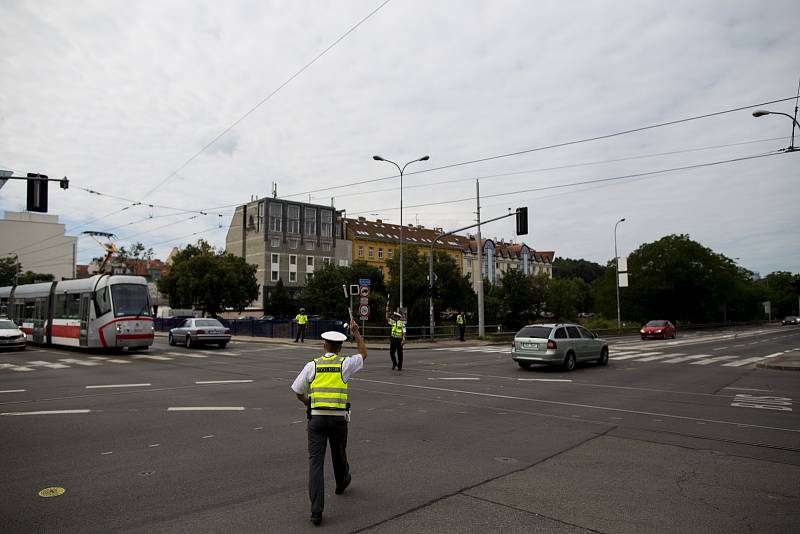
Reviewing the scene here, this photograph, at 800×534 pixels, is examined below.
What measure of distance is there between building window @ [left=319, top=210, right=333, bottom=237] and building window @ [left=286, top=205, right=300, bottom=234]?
3.90 m

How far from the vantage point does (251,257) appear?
3125 inches

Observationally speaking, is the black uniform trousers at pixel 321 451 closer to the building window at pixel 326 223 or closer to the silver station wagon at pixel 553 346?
the silver station wagon at pixel 553 346

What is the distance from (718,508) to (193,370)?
1566 cm

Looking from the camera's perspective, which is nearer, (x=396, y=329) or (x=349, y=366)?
(x=349, y=366)

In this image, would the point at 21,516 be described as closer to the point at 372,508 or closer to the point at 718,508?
the point at 372,508

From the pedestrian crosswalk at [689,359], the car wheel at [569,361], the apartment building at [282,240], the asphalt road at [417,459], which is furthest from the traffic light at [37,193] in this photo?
the apartment building at [282,240]

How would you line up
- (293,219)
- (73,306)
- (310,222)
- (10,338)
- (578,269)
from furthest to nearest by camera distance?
(578,269), (310,222), (293,219), (10,338), (73,306)

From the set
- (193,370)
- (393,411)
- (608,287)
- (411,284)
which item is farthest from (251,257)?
(393,411)

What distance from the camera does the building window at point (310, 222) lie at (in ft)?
270

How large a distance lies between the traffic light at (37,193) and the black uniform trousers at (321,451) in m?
16.8

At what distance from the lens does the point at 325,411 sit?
512 cm

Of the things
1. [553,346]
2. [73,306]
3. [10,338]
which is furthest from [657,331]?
[10,338]

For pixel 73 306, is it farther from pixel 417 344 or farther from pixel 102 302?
pixel 417 344

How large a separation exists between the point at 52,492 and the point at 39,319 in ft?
87.4
